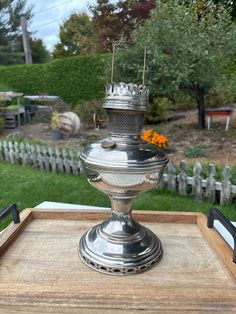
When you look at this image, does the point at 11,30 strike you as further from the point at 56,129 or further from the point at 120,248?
the point at 120,248

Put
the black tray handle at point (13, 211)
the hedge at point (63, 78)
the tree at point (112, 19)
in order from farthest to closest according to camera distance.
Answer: the tree at point (112, 19)
the hedge at point (63, 78)
the black tray handle at point (13, 211)

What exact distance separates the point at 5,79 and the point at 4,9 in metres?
10.6

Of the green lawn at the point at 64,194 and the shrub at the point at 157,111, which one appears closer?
the green lawn at the point at 64,194

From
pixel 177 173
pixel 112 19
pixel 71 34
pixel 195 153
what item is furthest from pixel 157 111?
pixel 71 34

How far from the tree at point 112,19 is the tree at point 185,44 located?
16.3 feet

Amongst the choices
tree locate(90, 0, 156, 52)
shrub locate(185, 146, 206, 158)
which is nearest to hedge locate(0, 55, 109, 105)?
tree locate(90, 0, 156, 52)

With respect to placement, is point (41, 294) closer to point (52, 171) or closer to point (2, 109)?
point (52, 171)

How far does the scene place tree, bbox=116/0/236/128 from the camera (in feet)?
16.1

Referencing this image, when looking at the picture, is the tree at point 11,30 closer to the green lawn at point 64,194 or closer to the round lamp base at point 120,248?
the green lawn at point 64,194

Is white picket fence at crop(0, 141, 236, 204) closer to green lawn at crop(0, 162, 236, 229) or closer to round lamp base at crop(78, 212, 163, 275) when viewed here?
green lawn at crop(0, 162, 236, 229)

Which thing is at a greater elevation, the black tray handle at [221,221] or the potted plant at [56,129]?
the black tray handle at [221,221]

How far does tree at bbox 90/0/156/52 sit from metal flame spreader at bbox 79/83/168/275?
32.6 feet

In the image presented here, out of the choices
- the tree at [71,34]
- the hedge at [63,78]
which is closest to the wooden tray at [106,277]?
the hedge at [63,78]

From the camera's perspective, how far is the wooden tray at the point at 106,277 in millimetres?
737
